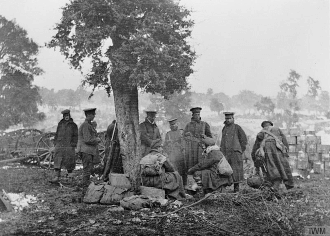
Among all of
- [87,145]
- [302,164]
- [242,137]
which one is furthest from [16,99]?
[302,164]

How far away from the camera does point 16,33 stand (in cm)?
1747

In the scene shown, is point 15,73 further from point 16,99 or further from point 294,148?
point 294,148

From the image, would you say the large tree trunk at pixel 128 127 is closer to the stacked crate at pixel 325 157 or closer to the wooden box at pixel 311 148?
the wooden box at pixel 311 148

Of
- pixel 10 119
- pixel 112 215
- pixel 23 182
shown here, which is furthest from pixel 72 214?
pixel 10 119

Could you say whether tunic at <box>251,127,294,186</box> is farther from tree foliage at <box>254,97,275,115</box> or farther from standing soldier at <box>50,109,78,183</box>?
tree foliage at <box>254,97,275,115</box>

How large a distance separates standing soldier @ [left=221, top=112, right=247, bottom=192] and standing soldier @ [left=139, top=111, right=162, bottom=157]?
1.75 meters

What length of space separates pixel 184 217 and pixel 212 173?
56.3 inches

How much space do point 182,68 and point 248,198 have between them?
3577mm

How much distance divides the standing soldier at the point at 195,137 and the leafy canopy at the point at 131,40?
110 centimetres

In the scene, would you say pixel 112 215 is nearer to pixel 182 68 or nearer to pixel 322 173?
pixel 182 68

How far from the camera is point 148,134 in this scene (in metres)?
8.16

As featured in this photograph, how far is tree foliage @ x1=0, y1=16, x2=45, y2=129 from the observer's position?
17.0 metres

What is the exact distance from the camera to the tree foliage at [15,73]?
55.6 ft

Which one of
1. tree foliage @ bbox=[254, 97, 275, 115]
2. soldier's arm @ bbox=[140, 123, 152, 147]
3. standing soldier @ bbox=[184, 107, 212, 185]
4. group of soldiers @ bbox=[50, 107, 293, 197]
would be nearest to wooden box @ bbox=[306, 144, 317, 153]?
group of soldiers @ bbox=[50, 107, 293, 197]
